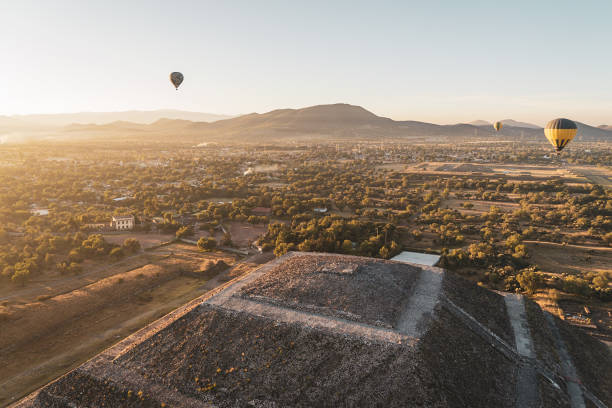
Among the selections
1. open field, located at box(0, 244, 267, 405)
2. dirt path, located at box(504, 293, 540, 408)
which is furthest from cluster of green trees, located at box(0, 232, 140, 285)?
dirt path, located at box(504, 293, 540, 408)

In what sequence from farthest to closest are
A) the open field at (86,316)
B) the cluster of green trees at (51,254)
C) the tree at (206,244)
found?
the tree at (206,244), the cluster of green trees at (51,254), the open field at (86,316)

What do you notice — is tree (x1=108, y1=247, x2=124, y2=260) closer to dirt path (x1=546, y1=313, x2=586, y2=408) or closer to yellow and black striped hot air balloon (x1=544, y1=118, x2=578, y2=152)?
dirt path (x1=546, y1=313, x2=586, y2=408)

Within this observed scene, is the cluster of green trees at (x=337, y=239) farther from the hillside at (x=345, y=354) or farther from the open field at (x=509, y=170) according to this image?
the open field at (x=509, y=170)

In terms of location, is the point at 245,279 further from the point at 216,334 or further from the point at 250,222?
the point at 250,222

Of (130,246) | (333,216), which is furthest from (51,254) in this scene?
(333,216)

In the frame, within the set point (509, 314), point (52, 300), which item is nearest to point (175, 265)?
point (52, 300)

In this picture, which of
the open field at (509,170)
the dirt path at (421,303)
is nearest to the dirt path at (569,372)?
the dirt path at (421,303)

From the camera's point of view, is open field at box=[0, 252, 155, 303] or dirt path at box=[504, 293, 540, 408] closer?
dirt path at box=[504, 293, 540, 408]
